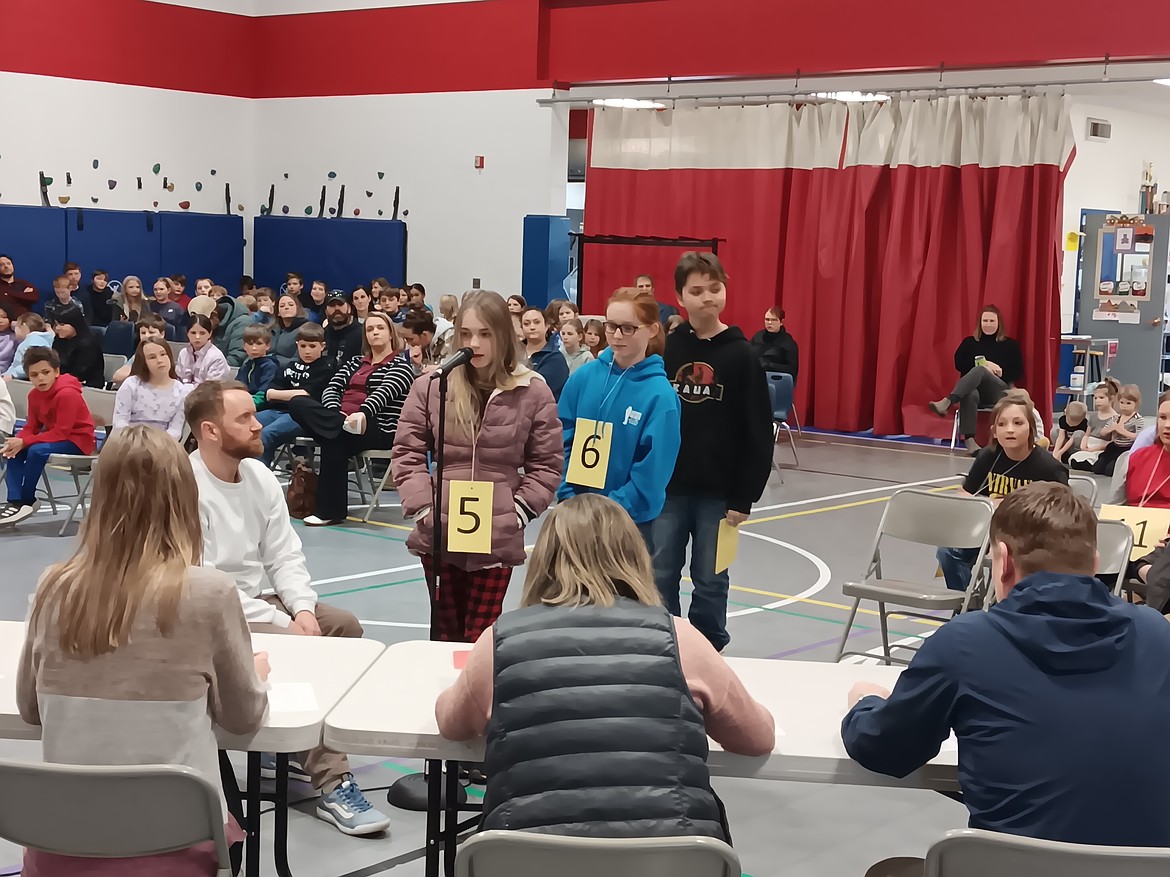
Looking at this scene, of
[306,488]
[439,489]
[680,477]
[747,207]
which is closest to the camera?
[439,489]

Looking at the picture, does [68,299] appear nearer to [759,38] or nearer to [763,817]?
[759,38]

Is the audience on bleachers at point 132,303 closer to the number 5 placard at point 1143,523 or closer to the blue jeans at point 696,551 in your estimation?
the blue jeans at point 696,551

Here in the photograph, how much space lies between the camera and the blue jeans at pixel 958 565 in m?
5.49

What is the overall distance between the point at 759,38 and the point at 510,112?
3.00 meters

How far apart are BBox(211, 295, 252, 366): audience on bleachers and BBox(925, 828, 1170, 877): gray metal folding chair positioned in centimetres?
1004

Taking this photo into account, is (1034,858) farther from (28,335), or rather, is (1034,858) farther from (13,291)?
(13,291)

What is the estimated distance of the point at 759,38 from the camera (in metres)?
12.5

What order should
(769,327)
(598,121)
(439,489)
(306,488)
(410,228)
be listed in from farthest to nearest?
1. (410,228)
2. (598,121)
3. (769,327)
4. (306,488)
5. (439,489)

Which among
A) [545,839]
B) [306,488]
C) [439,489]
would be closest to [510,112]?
[306,488]

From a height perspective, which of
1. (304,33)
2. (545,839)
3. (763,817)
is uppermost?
(304,33)

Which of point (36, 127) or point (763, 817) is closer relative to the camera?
point (763, 817)

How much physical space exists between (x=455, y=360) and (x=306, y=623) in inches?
32.9

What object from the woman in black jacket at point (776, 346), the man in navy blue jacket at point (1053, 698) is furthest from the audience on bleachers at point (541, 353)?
the man in navy blue jacket at point (1053, 698)

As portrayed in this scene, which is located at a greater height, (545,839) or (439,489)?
(439,489)
